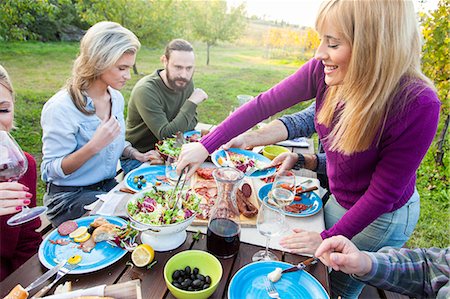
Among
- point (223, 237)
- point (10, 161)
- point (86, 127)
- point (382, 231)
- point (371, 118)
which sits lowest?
point (382, 231)

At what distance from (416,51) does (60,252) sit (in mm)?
1854

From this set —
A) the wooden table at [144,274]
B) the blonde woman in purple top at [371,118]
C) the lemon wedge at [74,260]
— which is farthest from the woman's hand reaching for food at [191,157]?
the lemon wedge at [74,260]

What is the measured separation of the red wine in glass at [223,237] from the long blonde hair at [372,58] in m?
0.72

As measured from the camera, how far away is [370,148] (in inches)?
63.2

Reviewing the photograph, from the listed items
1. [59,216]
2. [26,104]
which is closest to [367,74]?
[59,216]

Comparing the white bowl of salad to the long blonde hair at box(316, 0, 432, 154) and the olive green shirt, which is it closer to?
the long blonde hair at box(316, 0, 432, 154)

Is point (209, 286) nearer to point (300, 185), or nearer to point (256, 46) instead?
point (300, 185)

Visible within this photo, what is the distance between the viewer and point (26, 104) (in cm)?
630

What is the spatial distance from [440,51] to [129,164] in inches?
182

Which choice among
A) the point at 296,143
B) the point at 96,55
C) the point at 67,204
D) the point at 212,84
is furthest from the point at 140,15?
the point at 67,204

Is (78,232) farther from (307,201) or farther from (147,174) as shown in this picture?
(307,201)

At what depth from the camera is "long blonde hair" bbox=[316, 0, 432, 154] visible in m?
1.37

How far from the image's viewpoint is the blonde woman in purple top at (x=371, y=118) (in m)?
1.39

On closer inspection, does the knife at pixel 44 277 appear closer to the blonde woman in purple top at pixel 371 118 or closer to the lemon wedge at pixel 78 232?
the lemon wedge at pixel 78 232
